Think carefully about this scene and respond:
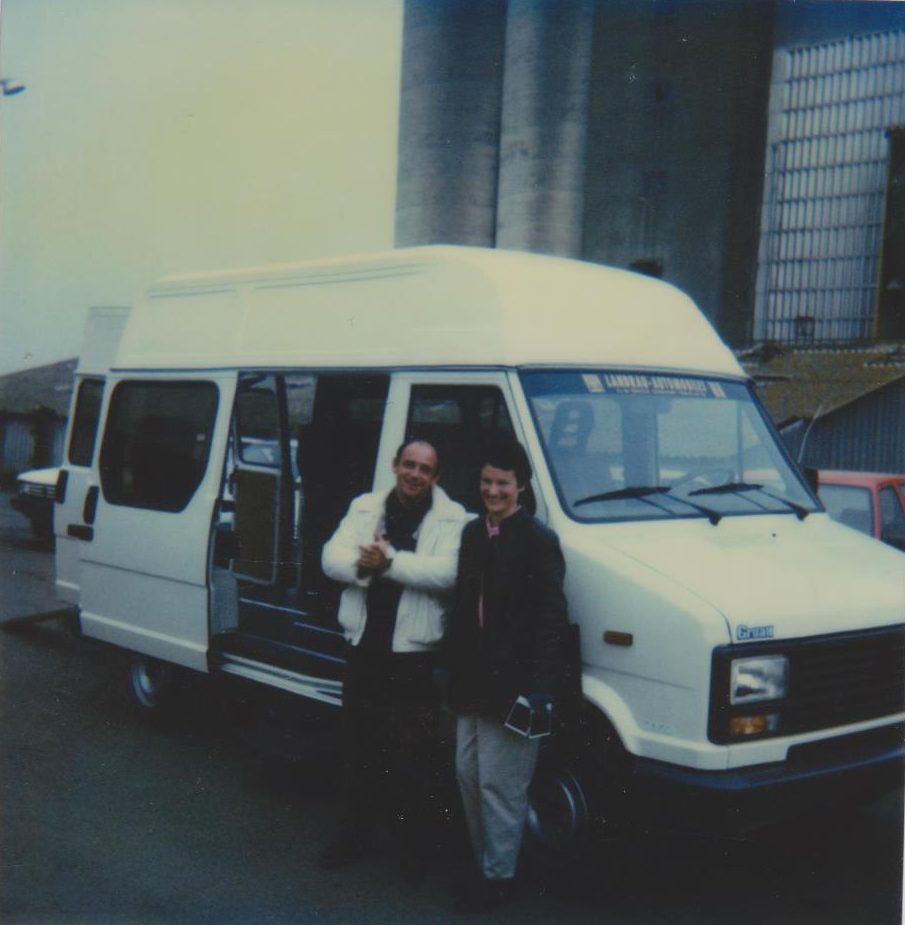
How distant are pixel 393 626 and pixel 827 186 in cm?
2346

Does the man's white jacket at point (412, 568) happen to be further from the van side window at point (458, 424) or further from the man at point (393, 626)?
the van side window at point (458, 424)

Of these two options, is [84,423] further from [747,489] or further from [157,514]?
[747,489]

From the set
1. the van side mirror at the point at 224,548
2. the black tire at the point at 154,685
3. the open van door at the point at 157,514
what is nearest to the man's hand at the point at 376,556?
the open van door at the point at 157,514

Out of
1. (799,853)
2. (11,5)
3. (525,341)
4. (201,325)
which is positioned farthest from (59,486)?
(799,853)

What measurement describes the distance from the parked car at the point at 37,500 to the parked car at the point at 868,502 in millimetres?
11026

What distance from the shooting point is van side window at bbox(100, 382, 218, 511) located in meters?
6.52

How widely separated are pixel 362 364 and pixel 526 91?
83.7 feet

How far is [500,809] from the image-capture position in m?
4.36

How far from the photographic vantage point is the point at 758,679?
4109mm

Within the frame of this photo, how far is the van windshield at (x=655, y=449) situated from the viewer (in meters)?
4.80

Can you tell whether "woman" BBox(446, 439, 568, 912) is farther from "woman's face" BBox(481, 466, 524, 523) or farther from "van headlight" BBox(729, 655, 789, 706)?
"van headlight" BBox(729, 655, 789, 706)

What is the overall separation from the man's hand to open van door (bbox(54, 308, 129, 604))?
3362 mm

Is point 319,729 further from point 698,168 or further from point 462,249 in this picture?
point 698,168

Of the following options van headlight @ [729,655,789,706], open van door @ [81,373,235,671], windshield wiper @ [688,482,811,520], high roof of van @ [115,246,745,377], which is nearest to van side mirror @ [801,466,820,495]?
windshield wiper @ [688,482,811,520]
